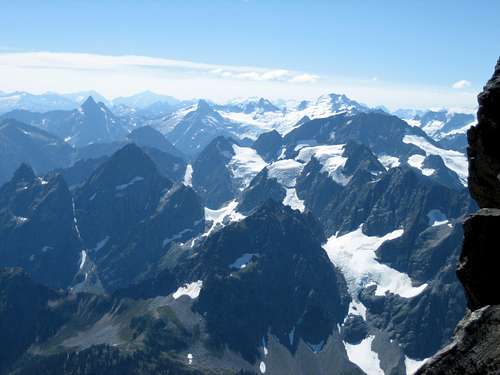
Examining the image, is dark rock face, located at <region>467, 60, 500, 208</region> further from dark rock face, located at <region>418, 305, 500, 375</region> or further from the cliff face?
dark rock face, located at <region>418, 305, 500, 375</region>

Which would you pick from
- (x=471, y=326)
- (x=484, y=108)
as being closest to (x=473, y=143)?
(x=484, y=108)

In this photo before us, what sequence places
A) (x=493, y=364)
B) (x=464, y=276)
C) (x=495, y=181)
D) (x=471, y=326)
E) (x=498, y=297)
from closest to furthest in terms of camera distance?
1. (x=493, y=364)
2. (x=471, y=326)
3. (x=498, y=297)
4. (x=464, y=276)
5. (x=495, y=181)

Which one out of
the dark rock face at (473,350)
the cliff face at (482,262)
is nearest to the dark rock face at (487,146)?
the cliff face at (482,262)

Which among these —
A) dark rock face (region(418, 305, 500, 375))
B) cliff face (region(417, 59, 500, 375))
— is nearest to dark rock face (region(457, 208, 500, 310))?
cliff face (region(417, 59, 500, 375))

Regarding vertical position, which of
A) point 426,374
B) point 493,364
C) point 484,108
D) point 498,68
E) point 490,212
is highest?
point 498,68

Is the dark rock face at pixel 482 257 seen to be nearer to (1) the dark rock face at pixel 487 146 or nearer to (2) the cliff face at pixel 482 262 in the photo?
(2) the cliff face at pixel 482 262

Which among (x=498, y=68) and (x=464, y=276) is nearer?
(x=464, y=276)

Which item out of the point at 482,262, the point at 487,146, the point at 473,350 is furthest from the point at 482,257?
the point at 473,350

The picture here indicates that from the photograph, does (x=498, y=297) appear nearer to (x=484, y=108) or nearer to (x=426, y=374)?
(x=426, y=374)

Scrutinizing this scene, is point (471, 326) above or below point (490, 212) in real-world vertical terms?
below
